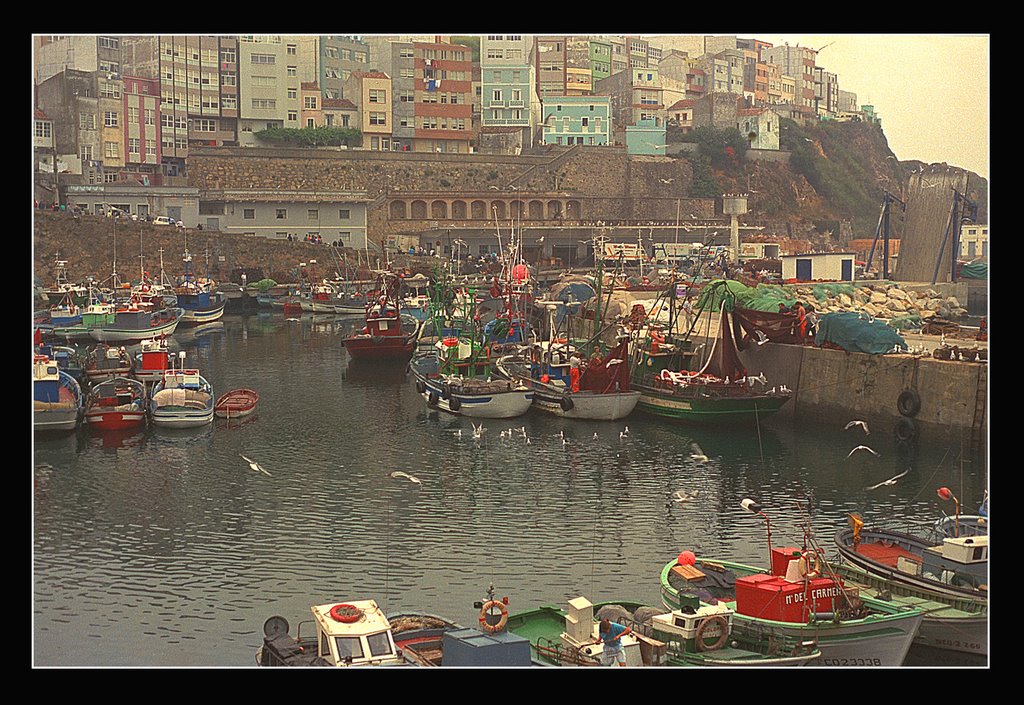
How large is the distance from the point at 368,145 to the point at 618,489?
7.34 metres

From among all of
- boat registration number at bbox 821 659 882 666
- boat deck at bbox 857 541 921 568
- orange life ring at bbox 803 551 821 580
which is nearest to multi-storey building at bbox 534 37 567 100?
boat deck at bbox 857 541 921 568

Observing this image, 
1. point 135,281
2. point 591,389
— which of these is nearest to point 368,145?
point 135,281

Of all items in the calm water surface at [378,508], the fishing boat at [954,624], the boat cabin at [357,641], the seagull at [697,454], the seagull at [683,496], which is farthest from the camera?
the seagull at [697,454]

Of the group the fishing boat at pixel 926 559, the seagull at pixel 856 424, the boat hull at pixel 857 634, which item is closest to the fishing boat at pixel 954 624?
the fishing boat at pixel 926 559

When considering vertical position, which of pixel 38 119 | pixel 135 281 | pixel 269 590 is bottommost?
pixel 269 590

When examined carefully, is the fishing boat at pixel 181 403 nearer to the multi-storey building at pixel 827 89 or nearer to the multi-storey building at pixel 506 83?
the multi-storey building at pixel 506 83

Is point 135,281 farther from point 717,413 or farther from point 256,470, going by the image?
point 717,413

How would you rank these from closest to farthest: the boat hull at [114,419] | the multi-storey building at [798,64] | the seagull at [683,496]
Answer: the multi-storey building at [798,64]
the seagull at [683,496]
the boat hull at [114,419]

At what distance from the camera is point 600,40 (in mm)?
9453

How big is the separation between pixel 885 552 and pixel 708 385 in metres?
4.72

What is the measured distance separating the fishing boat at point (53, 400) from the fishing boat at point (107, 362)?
0.74m

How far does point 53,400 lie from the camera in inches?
396

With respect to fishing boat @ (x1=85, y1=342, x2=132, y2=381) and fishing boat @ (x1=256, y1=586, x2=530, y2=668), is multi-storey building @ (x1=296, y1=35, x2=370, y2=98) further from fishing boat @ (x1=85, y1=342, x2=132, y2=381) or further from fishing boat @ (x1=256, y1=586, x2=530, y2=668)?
fishing boat @ (x1=256, y1=586, x2=530, y2=668)

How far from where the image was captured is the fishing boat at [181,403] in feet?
34.0
